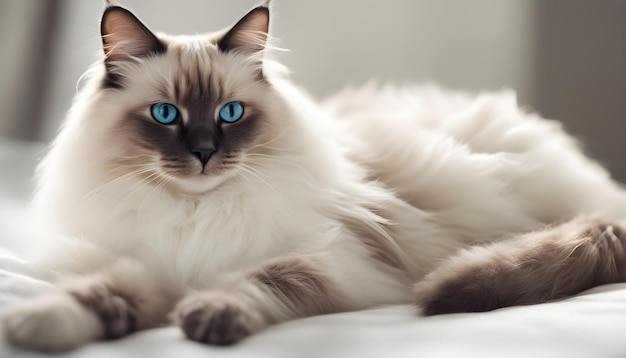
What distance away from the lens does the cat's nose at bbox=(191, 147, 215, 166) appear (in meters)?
1.39

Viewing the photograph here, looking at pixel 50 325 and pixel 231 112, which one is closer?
pixel 50 325

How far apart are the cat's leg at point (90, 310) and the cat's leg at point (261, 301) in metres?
0.10

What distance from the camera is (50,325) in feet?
3.28

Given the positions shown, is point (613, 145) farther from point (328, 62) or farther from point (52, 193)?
point (52, 193)

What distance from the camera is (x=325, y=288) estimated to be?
1350 mm

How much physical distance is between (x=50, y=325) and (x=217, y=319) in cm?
26

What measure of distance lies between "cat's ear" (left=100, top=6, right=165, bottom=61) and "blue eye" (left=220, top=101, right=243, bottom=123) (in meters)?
0.22

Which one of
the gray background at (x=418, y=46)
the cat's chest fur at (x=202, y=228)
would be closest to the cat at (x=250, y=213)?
the cat's chest fur at (x=202, y=228)

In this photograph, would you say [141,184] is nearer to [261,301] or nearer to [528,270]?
[261,301]

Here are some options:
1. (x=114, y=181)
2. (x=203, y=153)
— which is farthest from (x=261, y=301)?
(x=114, y=181)

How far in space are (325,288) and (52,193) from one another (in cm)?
73

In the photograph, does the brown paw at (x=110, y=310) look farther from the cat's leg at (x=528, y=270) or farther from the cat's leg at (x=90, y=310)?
the cat's leg at (x=528, y=270)

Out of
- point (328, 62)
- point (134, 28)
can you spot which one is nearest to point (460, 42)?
point (328, 62)

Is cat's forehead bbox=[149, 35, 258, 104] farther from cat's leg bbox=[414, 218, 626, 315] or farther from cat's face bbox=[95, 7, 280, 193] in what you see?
cat's leg bbox=[414, 218, 626, 315]
